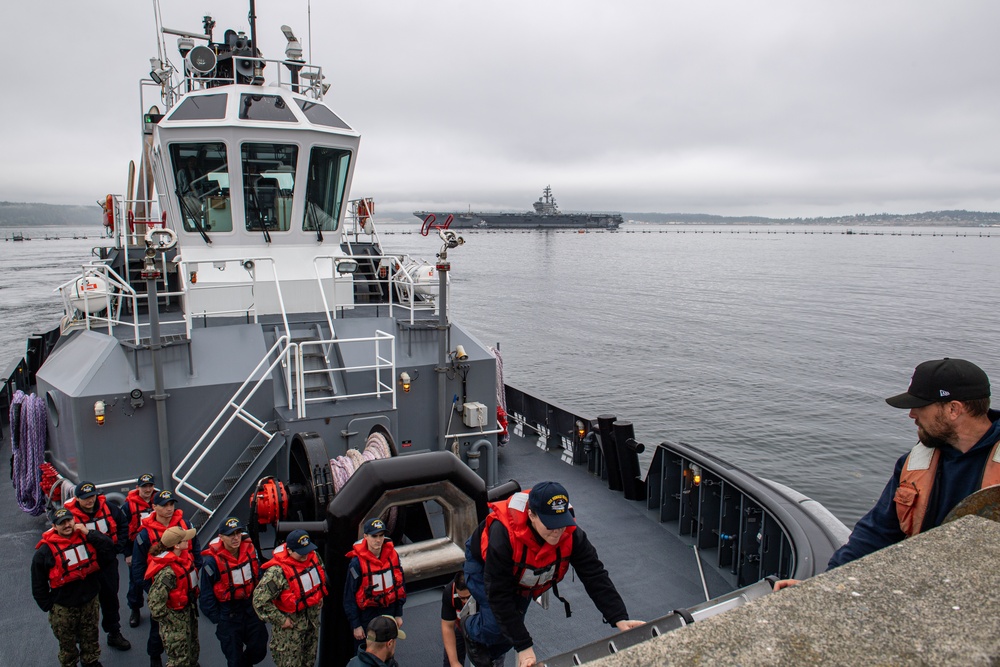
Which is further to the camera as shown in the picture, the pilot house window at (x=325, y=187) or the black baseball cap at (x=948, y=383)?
the pilot house window at (x=325, y=187)

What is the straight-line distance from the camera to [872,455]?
57.1 ft

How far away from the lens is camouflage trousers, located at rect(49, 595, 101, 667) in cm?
506

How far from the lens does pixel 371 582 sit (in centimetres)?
436

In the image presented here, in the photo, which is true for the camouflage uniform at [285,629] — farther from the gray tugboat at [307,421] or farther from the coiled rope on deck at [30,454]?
the coiled rope on deck at [30,454]

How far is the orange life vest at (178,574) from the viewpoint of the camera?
473 cm

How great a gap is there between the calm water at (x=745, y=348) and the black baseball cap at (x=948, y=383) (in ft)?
42.9

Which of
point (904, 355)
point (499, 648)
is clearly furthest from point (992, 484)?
point (904, 355)

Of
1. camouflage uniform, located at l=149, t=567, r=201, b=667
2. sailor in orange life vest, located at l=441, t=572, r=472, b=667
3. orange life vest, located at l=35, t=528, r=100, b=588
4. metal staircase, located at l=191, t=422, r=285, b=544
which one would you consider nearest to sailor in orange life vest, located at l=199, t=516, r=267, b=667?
camouflage uniform, located at l=149, t=567, r=201, b=667

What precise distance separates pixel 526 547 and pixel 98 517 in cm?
399

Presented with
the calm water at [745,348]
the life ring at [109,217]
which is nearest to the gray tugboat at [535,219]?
the calm water at [745,348]

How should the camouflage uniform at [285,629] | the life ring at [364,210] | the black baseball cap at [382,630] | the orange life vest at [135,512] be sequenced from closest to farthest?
the black baseball cap at [382,630] < the camouflage uniform at [285,629] < the orange life vest at [135,512] < the life ring at [364,210]

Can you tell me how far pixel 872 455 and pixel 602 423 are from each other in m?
11.9

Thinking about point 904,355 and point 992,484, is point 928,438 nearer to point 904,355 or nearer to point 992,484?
point 992,484

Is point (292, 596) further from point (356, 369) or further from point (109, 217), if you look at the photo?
point (109, 217)
